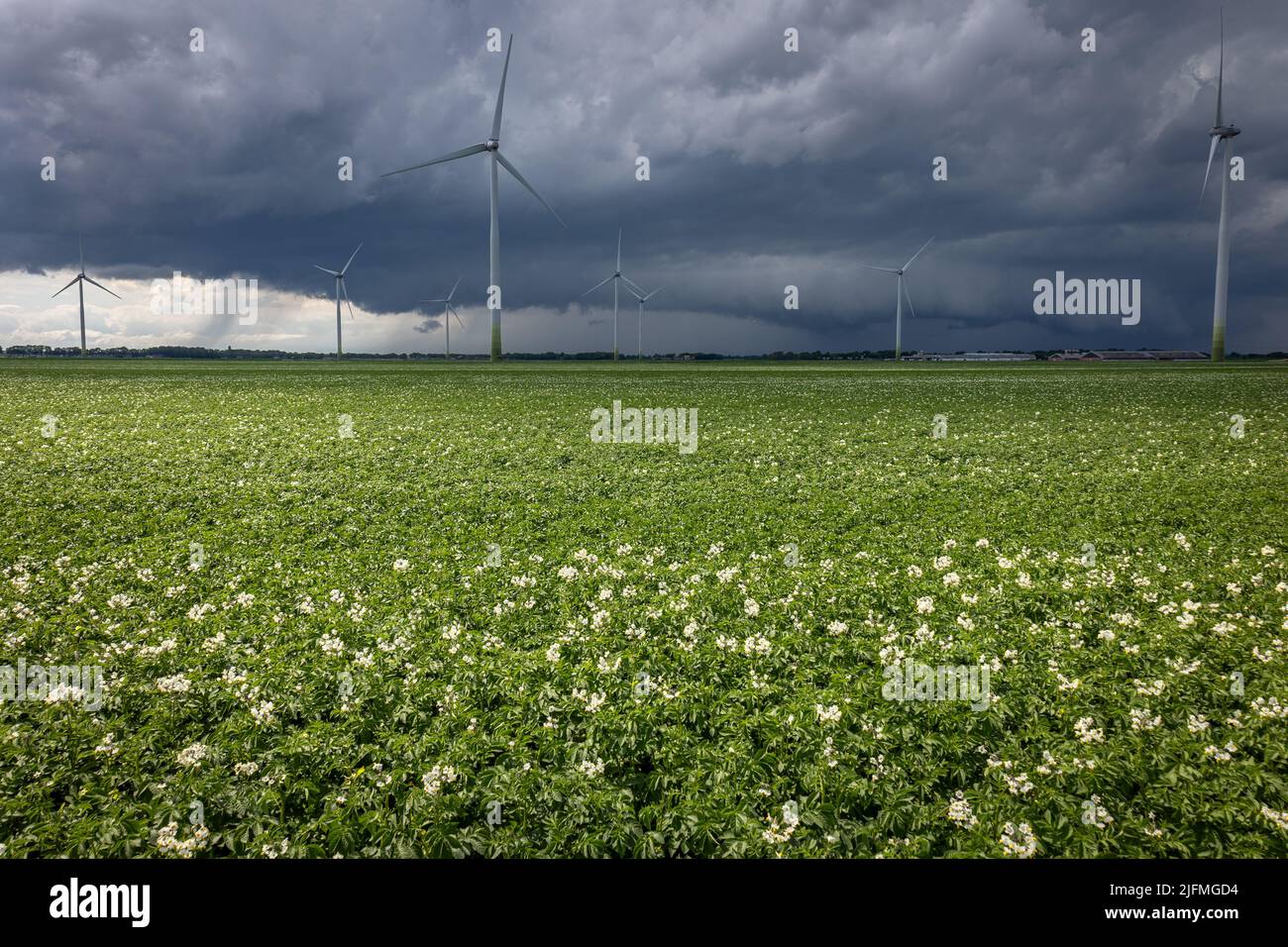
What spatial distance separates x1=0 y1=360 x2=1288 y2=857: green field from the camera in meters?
5.81

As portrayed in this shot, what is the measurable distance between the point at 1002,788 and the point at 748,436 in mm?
22698

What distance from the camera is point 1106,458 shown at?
73.4 feet
